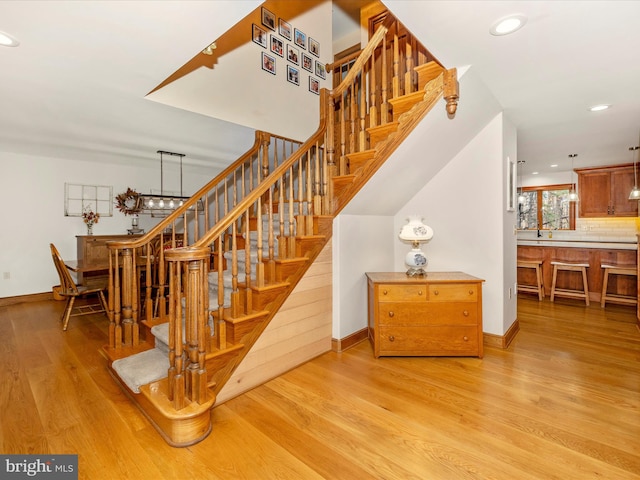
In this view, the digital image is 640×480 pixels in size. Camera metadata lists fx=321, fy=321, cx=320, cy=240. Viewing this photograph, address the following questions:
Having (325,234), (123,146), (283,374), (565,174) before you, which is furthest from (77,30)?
(565,174)

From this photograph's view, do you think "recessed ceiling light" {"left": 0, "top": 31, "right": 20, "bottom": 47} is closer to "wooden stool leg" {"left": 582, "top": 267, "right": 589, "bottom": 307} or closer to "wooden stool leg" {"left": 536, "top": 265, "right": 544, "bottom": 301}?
"wooden stool leg" {"left": 536, "top": 265, "right": 544, "bottom": 301}

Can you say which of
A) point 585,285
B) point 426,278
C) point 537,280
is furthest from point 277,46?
point 585,285

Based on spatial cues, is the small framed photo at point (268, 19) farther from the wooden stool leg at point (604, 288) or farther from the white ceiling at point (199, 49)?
the wooden stool leg at point (604, 288)

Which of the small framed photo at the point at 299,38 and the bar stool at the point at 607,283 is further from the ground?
the small framed photo at the point at 299,38

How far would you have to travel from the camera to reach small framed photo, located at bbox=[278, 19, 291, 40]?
13.6ft

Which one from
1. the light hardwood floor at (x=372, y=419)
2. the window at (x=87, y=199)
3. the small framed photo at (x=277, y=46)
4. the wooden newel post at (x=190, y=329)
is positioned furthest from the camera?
the window at (x=87, y=199)

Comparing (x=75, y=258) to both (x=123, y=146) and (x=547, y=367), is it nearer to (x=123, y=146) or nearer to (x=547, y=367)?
(x=123, y=146)

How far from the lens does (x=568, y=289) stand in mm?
5082

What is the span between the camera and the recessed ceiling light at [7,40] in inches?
73.7

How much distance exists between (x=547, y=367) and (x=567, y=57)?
2.40 m

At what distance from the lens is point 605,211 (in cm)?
588

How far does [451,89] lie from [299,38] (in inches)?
117

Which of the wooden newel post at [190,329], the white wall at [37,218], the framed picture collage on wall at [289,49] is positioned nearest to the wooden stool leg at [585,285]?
the framed picture collage on wall at [289,49]

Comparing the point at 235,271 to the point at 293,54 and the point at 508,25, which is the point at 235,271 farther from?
the point at 293,54
